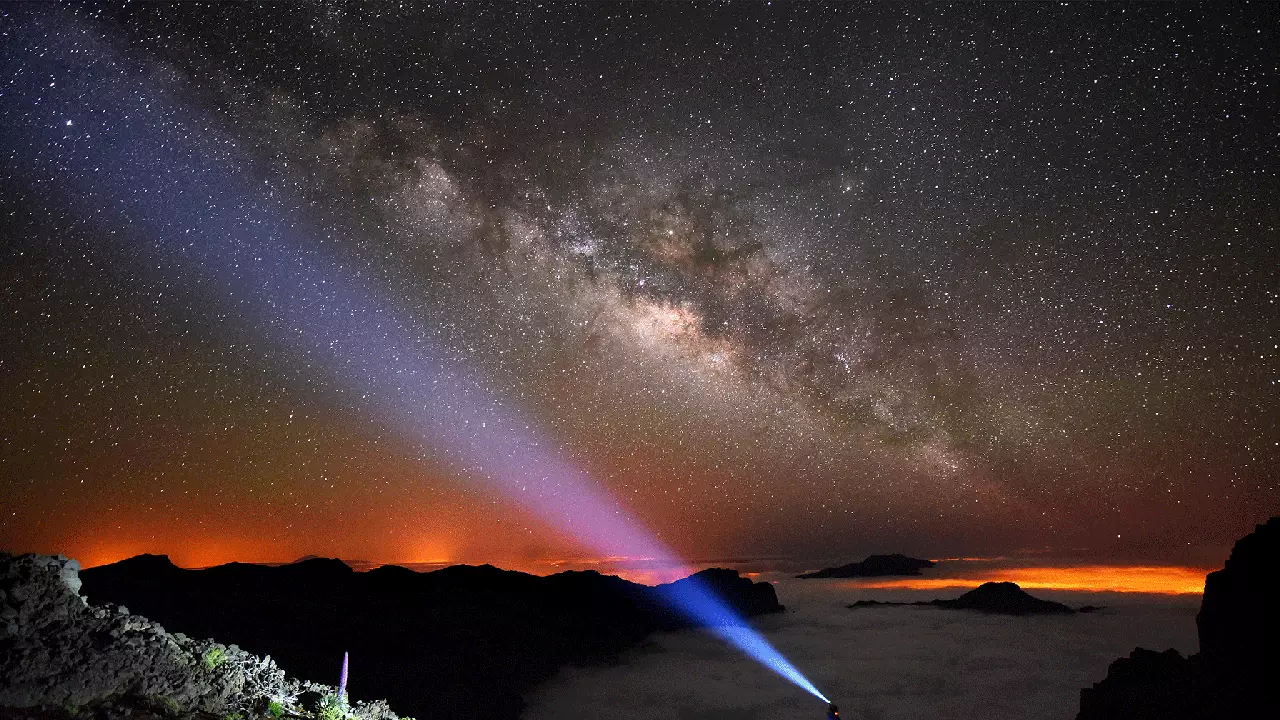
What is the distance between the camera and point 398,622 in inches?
3329

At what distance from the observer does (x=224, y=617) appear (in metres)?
73.8

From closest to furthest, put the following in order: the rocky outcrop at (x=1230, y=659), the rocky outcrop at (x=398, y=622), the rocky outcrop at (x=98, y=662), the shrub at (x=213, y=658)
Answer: the rocky outcrop at (x=98, y=662), the shrub at (x=213, y=658), the rocky outcrop at (x=1230, y=659), the rocky outcrop at (x=398, y=622)

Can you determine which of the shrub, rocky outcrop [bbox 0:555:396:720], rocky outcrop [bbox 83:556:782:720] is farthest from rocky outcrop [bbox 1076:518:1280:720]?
rocky outcrop [bbox 83:556:782:720]

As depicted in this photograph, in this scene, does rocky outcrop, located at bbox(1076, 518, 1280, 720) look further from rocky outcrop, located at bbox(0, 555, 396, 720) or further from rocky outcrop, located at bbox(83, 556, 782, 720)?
rocky outcrop, located at bbox(83, 556, 782, 720)

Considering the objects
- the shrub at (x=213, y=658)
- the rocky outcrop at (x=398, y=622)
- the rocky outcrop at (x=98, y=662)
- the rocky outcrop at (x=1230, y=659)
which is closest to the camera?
the rocky outcrop at (x=98, y=662)

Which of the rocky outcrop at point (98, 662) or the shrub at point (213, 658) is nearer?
the rocky outcrop at point (98, 662)

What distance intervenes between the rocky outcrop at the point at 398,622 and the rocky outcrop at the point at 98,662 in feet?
198

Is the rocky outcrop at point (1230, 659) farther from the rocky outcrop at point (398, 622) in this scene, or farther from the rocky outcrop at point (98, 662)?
the rocky outcrop at point (398, 622)

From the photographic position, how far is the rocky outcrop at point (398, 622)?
6906 cm

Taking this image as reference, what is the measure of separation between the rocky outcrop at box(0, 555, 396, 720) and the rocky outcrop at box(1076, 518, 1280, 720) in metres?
44.7

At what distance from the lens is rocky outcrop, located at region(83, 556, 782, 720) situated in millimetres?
69062

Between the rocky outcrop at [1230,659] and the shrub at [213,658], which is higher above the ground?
the shrub at [213,658]

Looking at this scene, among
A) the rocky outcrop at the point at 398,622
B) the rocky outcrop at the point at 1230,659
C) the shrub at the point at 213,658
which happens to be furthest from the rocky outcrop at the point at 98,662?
the rocky outcrop at the point at 398,622

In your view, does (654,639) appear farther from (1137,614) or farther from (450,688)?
(1137,614)
